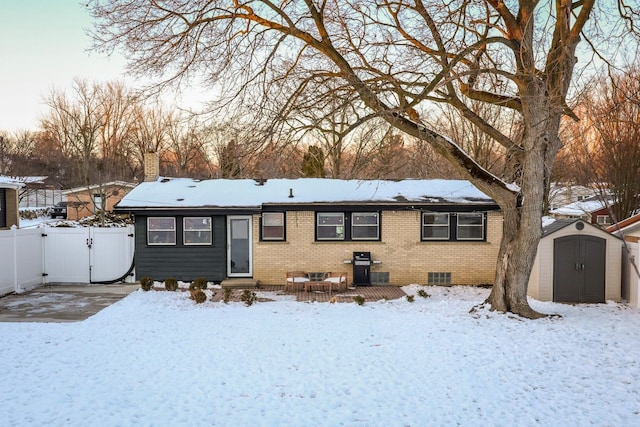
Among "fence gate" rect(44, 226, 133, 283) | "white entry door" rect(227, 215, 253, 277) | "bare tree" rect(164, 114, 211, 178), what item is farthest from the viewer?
"bare tree" rect(164, 114, 211, 178)

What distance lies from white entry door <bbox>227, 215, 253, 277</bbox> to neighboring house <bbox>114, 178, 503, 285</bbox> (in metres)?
0.03

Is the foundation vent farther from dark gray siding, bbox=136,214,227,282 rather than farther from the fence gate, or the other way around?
the fence gate

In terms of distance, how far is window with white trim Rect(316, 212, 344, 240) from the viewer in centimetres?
1444

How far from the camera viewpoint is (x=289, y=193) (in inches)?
577

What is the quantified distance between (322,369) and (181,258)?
889 centimetres

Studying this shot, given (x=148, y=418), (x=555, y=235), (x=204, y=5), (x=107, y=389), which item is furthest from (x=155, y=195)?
(x=555, y=235)

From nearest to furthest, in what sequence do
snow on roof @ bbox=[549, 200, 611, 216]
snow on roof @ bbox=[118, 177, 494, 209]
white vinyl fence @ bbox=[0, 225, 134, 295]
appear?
1. white vinyl fence @ bbox=[0, 225, 134, 295]
2. snow on roof @ bbox=[118, 177, 494, 209]
3. snow on roof @ bbox=[549, 200, 611, 216]

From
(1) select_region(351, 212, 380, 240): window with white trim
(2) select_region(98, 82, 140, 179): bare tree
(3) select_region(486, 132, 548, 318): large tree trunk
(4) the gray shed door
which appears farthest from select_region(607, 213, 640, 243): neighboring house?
(2) select_region(98, 82, 140, 179): bare tree

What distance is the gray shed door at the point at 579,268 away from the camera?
11633mm

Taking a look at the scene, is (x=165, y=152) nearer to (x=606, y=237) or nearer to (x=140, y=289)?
(x=140, y=289)

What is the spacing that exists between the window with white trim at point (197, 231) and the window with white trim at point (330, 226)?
3.72m

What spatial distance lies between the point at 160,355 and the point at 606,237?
11636 mm

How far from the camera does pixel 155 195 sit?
572 inches

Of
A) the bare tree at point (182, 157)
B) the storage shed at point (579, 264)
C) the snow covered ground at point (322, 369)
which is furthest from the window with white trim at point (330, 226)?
the bare tree at point (182, 157)
